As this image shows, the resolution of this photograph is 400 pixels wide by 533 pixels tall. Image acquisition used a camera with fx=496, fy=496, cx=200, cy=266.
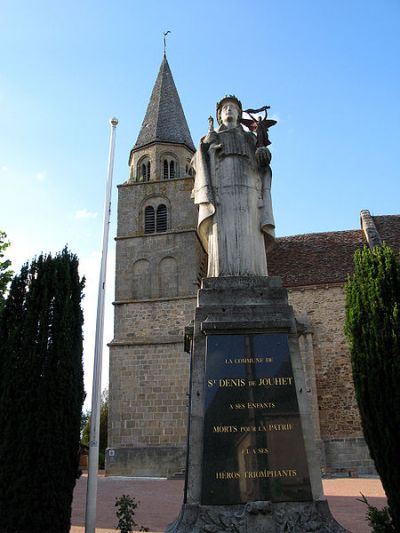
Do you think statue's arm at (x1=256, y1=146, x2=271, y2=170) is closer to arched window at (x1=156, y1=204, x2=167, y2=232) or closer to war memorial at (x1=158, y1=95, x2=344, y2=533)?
war memorial at (x1=158, y1=95, x2=344, y2=533)

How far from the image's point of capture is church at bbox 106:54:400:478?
20.0 metres

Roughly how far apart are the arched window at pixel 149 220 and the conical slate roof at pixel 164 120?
5.26 meters

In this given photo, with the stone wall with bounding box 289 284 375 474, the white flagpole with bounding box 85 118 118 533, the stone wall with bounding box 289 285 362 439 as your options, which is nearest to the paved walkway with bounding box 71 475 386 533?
the white flagpole with bounding box 85 118 118 533

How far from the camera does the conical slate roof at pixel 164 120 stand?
29.3 metres

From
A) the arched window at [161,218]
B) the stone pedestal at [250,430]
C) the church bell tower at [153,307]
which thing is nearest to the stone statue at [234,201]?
the stone pedestal at [250,430]

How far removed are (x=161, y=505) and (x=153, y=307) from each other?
12.5 meters

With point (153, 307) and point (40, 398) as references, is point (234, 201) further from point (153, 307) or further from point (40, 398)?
point (153, 307)

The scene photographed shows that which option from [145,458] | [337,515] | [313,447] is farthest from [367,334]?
[145,458]

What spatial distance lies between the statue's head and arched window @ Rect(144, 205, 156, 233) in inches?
713

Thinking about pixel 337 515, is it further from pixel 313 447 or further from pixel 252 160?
pixel 252 160

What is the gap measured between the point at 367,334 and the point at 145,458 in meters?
15.6

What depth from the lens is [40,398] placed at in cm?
671

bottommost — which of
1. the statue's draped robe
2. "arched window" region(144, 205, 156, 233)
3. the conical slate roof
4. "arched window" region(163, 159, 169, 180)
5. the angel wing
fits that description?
the statue's draped robe

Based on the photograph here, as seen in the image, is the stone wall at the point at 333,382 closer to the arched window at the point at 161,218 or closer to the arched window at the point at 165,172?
the arched window at the point at 161,218
